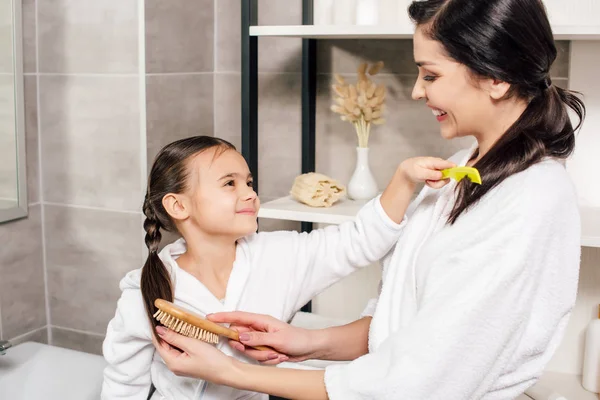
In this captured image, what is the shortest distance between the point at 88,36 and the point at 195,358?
99 cm

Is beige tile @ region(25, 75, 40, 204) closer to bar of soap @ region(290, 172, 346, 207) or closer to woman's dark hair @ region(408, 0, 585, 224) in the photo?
bar of soap @ region(290, 172, 346, 207)

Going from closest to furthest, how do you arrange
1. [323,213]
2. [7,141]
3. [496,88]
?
[496,88]
[323,213]
[7,141]

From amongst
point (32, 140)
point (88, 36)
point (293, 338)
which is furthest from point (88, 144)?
point (293, 338)

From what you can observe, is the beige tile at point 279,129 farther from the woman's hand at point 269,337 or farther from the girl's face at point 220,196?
the woman's hand at point 269,337

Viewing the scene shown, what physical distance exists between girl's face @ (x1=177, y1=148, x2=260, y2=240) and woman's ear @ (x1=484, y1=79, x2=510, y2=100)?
1.60ft

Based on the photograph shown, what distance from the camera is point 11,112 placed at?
180 centimetres

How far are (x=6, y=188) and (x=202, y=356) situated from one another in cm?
90

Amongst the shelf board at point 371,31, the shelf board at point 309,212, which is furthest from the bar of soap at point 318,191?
the shelf board at point 371,31

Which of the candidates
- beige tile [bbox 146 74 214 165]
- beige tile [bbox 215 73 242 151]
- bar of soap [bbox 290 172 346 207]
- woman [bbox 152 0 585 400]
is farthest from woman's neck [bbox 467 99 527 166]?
beige tile [bbox 215 73 242 151]

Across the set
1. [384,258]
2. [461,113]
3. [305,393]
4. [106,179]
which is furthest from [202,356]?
[106,179]

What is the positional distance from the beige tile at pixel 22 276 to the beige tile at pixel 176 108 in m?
0.38

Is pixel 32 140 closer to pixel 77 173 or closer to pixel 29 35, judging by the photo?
pixel 77 173

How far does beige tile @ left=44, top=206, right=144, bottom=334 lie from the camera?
1.86 metres

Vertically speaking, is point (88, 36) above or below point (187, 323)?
above
